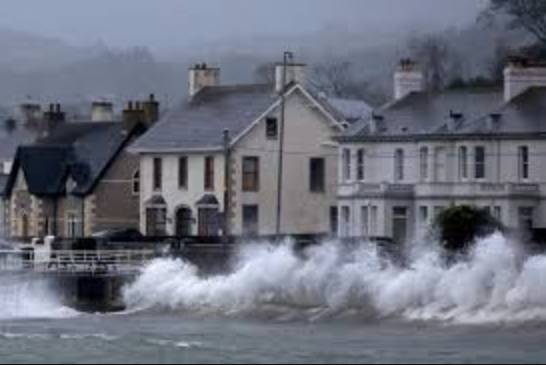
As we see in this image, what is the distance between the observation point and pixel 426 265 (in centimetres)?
7612

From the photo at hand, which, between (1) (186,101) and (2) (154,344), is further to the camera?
(1) (186,101)

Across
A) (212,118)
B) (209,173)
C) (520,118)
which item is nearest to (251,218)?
(209,173)

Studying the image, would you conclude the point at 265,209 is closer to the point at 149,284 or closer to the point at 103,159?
the point at 103,159

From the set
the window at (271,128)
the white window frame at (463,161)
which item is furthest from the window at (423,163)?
the window at (271,128)

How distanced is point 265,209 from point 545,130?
53.7ft

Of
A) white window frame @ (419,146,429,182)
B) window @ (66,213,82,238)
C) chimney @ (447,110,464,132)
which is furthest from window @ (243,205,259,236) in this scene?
chimney @ (447,110,464,132)

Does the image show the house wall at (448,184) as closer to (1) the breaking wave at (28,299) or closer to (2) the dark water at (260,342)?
(1) the breaking wave at (28,299)

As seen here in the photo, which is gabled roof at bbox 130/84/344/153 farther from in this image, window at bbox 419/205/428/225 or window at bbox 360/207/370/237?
window at bbox 419/205/428/225

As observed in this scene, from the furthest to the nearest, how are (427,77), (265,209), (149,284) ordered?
(427,77) → (265,209) → (149,284)

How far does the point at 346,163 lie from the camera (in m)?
101

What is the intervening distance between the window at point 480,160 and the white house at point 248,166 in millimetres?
10242

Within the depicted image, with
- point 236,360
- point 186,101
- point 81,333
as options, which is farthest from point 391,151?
point 236,360

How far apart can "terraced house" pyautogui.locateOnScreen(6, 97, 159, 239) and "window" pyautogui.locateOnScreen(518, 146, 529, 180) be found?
22075 mm

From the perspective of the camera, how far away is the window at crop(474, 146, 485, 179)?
95.2 metres
